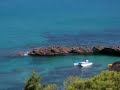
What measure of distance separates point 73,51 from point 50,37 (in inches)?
730

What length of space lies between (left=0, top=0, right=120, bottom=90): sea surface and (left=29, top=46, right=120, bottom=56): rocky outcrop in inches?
73.0

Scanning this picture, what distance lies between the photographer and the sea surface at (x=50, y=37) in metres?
77.6

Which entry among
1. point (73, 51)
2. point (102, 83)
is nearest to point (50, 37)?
point (73, 51)

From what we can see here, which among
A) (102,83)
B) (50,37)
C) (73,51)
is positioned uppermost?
(50,37)

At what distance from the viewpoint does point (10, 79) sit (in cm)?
7319

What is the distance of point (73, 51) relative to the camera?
93688mm

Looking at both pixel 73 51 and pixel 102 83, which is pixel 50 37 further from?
pixel 102 83

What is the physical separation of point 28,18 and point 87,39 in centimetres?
5028

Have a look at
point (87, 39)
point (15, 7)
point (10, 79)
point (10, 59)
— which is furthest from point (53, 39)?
point (15, 7)

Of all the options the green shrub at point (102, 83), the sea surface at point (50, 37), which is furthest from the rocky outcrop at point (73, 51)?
the green shrub at point (102, 83)

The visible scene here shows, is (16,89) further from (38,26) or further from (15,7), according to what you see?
(15,7)

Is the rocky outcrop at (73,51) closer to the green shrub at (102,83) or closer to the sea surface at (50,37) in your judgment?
the sea surface at (50,37)

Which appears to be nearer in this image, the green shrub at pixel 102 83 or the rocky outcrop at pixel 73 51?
the green shrub at pixel 102 83

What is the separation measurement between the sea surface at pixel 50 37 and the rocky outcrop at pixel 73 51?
1.85m
